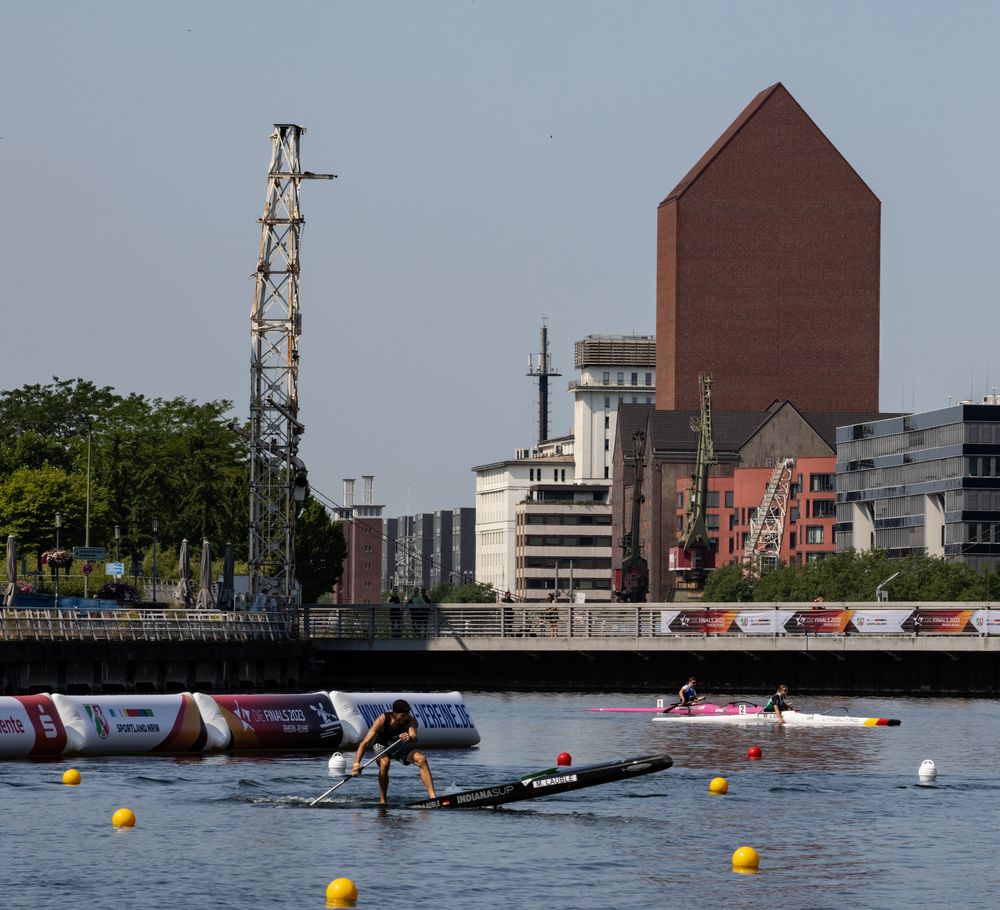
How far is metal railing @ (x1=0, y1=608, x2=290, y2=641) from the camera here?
8256 cm

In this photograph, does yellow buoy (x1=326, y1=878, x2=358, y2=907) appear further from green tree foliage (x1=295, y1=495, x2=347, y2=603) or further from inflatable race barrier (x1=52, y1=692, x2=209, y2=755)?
green tree foliage (x1=295, y1=495, x2=347, y2=603)

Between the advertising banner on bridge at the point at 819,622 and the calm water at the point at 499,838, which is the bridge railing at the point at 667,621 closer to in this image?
the advertising banner on bridge at the point at 819,622

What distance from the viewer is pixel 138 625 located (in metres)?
90.9

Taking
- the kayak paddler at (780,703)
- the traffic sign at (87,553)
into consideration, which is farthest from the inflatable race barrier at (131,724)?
the traffic sign at (87,553)

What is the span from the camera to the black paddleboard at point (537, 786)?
1690 inches

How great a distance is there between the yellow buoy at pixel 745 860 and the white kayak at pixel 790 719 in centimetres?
3768

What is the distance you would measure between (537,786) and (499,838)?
384cm

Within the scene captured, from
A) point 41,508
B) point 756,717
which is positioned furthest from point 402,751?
point 41,508

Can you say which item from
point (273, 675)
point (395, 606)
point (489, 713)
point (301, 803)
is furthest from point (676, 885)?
point (395, 606)

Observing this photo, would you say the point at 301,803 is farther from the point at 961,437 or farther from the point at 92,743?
the point at 961,437

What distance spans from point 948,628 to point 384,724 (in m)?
62.2

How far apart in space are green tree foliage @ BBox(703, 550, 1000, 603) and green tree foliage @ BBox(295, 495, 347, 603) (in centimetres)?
3330

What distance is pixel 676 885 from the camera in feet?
115

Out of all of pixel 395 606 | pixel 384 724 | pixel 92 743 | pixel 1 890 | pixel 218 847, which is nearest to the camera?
pixel 1 890
